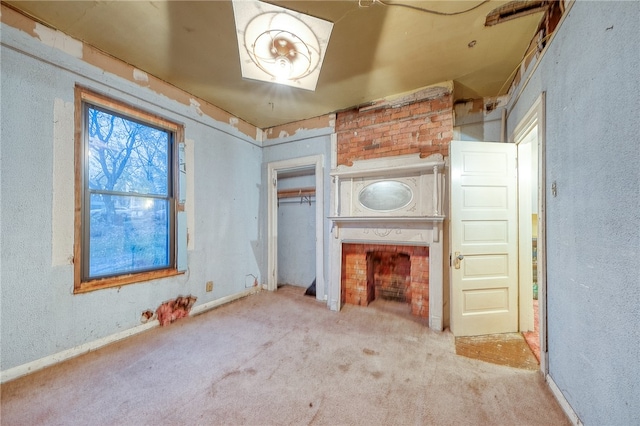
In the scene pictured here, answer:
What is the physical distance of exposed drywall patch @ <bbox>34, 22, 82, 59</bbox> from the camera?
1.79 m

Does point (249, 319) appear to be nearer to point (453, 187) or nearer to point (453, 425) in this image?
point (453, 425)

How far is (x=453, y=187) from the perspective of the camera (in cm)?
235

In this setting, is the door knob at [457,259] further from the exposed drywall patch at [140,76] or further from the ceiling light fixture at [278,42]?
the exposed drywall patch at [140,76]

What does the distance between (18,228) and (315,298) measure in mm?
2952

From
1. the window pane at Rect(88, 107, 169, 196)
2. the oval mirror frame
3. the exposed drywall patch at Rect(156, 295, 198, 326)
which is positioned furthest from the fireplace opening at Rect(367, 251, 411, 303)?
the window pane at Rect(88, 107, 169, 196)

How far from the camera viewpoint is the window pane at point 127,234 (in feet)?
6.91

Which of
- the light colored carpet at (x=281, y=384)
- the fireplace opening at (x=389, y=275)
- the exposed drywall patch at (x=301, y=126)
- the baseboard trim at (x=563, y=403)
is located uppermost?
the exposed drywall patch at (x=301, y=126)

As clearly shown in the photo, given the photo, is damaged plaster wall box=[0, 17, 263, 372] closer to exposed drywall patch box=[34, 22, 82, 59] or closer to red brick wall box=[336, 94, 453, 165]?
exposed drywall patch box=[34, 22, 82, 59]

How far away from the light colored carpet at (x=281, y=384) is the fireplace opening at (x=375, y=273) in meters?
0.68

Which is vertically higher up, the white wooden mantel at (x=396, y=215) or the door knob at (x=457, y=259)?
the white wooden mantel at (x=396, y=215)

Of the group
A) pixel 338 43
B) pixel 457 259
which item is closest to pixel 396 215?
pixel 457 259

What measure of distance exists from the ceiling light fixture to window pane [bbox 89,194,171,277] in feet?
5.75

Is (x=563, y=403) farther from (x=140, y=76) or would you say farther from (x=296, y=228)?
(x=140, y=76)

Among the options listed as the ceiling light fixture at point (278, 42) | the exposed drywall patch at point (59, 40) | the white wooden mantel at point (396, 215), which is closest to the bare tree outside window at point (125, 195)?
the exposed drywall patch at point (59, 40)
